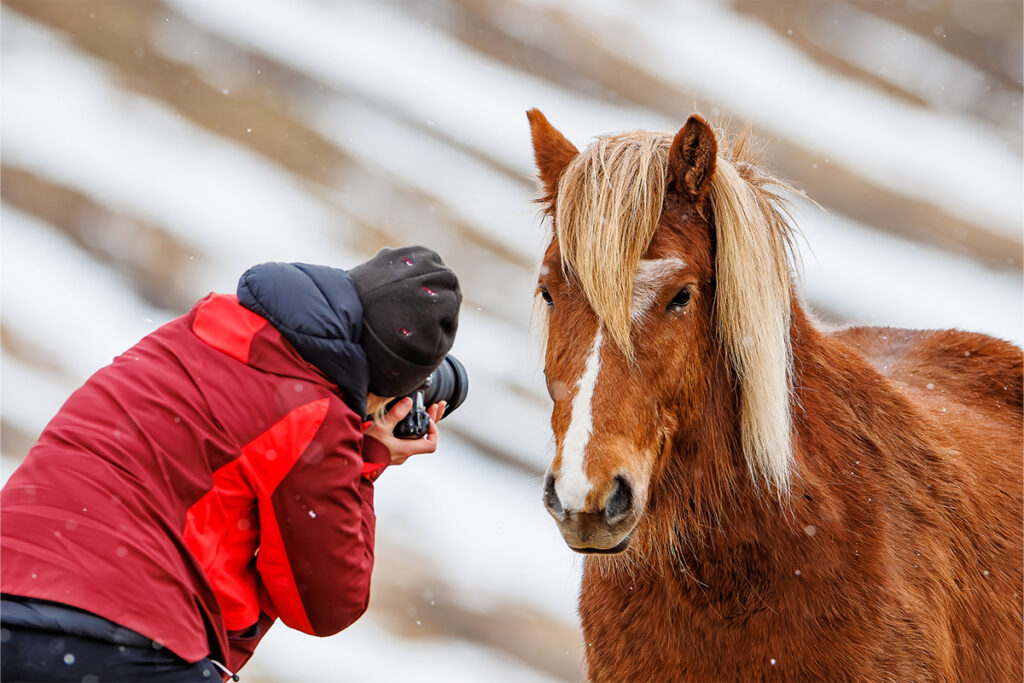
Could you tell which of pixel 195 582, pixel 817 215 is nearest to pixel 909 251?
pixel 817 215

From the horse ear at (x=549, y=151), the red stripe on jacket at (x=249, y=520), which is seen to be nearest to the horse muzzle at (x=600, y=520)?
the red stripe on jacket at (x=249, y=520)

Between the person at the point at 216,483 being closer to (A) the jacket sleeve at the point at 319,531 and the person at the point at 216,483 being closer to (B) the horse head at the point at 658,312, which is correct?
(A) the jacket sleeve at the point at 319,531

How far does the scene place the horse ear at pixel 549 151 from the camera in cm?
238

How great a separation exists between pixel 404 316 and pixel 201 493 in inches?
18.5

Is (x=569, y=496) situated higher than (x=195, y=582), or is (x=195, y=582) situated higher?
(x=569, y=496)

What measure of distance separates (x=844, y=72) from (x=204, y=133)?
5.51m

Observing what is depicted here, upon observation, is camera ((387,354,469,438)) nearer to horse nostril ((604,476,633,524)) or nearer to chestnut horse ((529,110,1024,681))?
chestnut horse ((529,110,1024,681))

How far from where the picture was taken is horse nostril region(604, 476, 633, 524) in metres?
1.82

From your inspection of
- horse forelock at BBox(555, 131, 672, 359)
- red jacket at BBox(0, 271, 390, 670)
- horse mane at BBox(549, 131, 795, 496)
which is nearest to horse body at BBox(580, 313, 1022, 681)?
horse mane at BBox(549, 131, 795, 496)

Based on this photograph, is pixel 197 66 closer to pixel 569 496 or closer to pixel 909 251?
pixel 909 251

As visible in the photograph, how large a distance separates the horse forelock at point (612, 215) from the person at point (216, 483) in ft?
1.15

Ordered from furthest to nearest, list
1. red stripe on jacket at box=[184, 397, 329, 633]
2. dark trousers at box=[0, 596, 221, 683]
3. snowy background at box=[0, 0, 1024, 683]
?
snowy background at box=[0, 0, 1024, 683], red stripe on jacket at box=[184, 397, 329, 633], dark trousers at box=[0, 596, 221, 683]

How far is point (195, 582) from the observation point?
1.57 metres

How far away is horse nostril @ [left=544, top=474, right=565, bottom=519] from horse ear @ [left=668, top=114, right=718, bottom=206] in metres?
0.75
